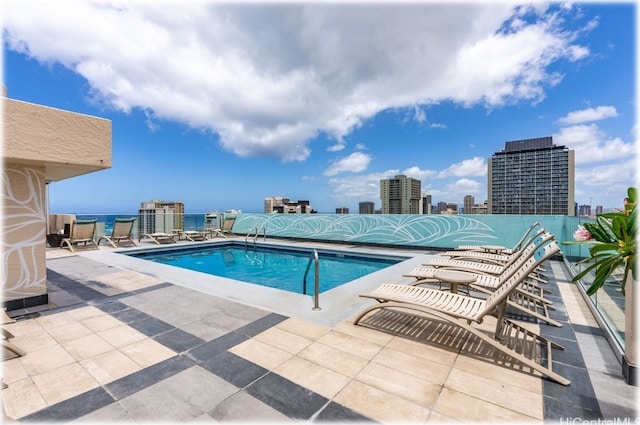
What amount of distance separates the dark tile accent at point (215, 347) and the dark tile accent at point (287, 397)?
748 mm

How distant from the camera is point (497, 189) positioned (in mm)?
38000

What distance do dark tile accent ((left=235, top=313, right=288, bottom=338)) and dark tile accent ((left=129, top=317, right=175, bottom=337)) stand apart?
94 centimetres

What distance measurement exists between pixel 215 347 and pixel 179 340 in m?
0.51

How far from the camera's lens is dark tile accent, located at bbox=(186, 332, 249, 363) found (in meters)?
2.85

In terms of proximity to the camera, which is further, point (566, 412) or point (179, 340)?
point (179, 340)

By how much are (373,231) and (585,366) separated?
9.85 metres

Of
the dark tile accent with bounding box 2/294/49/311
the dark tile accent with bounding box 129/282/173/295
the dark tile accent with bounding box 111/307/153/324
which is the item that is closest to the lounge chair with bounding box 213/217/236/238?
the dark tile accent with bounding box 129/282/173/295

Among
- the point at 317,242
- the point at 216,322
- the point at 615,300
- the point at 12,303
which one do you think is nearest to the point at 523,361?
the point at 615,300

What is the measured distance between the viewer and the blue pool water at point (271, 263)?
799cm

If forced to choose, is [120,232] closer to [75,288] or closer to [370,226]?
[75,288]

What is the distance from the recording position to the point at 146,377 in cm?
248

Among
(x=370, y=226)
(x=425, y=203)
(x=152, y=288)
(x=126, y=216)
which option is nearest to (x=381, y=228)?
(x=370, y=226)

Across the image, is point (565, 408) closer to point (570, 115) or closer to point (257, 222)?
point (257, 222)

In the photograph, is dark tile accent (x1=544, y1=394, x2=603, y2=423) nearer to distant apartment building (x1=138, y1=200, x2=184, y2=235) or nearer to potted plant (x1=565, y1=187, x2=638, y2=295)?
potted plant (x1=565, y1=187, x2=638, y2=295)
